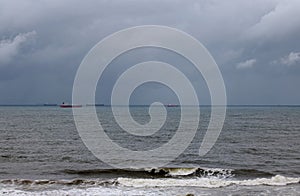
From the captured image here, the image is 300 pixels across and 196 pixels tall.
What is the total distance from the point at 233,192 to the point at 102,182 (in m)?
8.31

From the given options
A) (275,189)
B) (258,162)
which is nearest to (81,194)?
(275,189)

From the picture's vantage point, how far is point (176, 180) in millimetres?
26125

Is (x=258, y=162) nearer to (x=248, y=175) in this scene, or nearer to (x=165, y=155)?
(x=248, y=175)

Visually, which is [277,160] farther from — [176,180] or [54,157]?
[54,157]

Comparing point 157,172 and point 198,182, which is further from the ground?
point 157,172

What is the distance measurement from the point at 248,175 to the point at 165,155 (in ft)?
36.5

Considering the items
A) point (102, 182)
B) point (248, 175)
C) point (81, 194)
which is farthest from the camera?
point (248, 175)

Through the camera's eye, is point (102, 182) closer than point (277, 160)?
Yes

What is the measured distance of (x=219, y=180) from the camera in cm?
2633

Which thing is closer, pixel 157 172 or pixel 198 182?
pixel 198 182

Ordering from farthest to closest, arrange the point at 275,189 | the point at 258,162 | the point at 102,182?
1. the point at 258,162
2. the point at 102,182
3. the point at 275,189

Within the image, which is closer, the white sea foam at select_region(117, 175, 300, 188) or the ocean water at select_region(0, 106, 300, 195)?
the ocean water at select_region(0, 106, 300, 195)

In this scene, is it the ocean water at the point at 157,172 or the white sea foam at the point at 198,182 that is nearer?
the ocean water at the point at 157,172

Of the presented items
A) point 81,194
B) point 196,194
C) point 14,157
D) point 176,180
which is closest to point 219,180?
point 176,180
